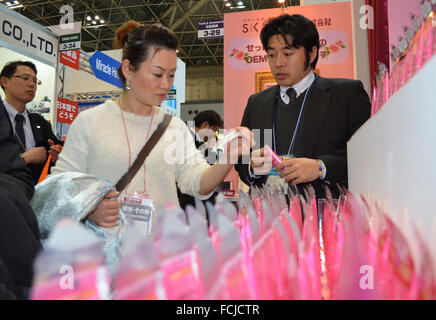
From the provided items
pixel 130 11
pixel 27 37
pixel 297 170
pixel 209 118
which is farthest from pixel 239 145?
pixel 130 11

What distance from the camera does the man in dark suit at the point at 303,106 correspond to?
5.88ft

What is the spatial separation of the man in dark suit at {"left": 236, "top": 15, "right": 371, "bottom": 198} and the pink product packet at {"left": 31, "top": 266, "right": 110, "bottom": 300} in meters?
1.44

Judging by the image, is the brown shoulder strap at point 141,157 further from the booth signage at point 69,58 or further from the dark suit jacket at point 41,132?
the booth signage at point 69,58

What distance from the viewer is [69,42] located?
244 inches

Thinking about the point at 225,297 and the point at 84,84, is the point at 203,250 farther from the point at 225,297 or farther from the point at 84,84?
the point at 84,84

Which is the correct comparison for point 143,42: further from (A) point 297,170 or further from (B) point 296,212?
(B) point 296,212

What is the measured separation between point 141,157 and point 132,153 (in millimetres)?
56

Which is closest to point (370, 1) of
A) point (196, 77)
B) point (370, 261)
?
point (370, 261)

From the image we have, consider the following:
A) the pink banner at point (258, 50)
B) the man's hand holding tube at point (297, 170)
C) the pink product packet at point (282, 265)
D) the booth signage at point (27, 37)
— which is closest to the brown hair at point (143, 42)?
the man's hand holding tube at point (297, 170)

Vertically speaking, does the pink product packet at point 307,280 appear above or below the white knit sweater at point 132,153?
below

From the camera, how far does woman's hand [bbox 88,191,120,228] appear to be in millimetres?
1022

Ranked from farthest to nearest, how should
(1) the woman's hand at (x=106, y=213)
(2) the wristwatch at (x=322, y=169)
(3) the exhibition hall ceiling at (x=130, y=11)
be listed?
(3) the exhibition hall ceiling at (x=130, y=11), (2) the wristwatch at (x=322, y=169), (1) the woman's hand at (x=106, y=213)

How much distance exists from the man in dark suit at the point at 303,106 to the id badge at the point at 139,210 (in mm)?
568

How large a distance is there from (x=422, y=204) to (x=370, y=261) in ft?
0.87
